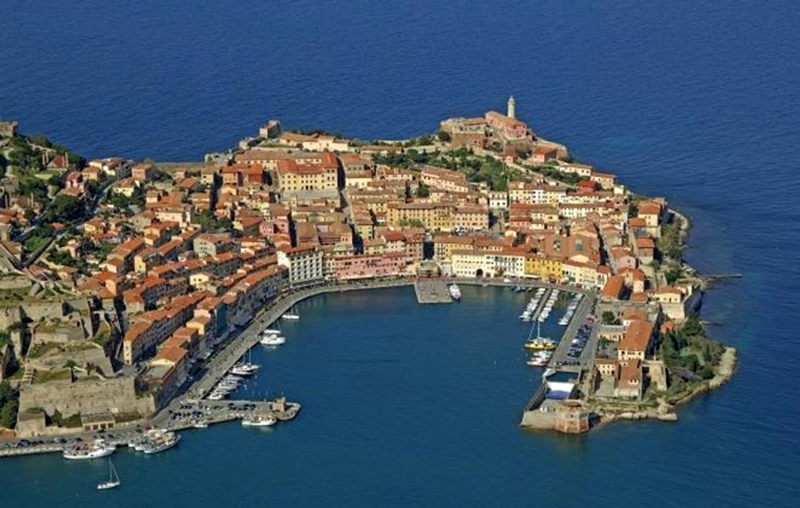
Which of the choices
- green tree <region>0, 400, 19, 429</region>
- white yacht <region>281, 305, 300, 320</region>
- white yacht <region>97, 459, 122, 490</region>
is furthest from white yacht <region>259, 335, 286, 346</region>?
white yacht <region>97, 459, 122, 490</region>

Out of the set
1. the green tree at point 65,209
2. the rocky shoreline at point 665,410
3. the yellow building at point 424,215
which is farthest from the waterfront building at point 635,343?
the green tree at point 65,209

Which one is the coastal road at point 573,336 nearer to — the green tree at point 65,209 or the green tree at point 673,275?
the green tree at point 673,275

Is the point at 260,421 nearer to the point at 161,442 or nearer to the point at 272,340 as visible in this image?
the point at 161,442

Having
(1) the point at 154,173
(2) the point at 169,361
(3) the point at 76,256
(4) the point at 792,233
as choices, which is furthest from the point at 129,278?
(4) the point at 792,233

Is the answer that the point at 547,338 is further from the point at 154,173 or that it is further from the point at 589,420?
the point at 154,173

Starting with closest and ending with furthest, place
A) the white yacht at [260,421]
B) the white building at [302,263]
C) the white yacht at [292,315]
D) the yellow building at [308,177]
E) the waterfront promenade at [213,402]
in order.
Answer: the waterfront promenade at [213,402]
the white yacht at [260,421]
the white yacht at [292,315]
the white building at [302,263]
the yellow building at [308,177]

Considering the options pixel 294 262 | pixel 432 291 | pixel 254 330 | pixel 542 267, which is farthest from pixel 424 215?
pixel 254 330

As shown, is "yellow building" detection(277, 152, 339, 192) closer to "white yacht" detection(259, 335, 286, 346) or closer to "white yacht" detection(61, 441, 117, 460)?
"white yacht" detection(259, 335, 286, 346)
